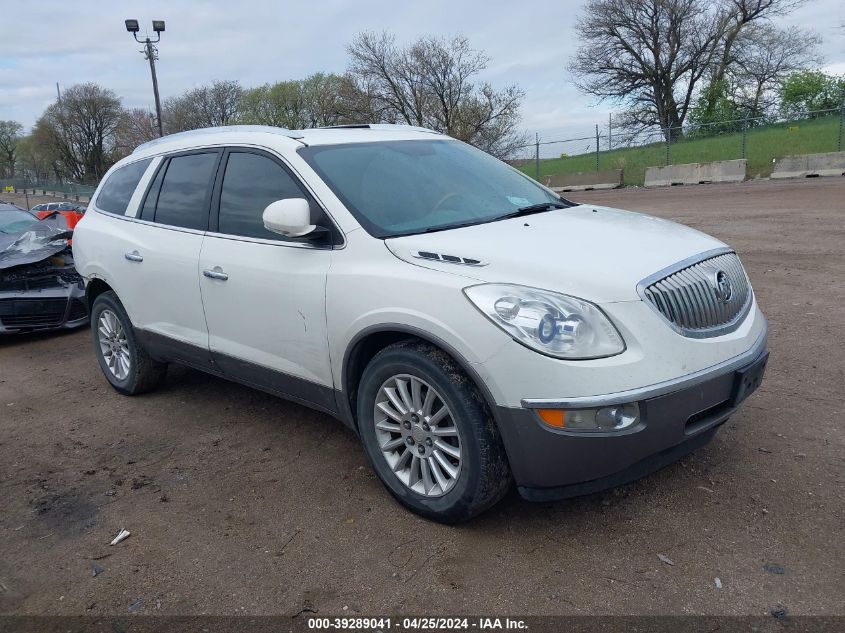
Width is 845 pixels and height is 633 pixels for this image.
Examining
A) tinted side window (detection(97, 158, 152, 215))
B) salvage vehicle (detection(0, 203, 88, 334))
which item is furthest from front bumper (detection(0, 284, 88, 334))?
tinted side window (detection(97, 158, 152, 215))

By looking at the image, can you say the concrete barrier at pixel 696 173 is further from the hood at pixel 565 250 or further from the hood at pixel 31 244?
the hood at pixel 565 250

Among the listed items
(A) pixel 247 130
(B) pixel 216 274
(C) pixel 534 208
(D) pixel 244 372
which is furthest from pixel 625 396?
(A) pixel 247 130

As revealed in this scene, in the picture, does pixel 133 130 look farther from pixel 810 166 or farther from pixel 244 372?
pixel 244 372

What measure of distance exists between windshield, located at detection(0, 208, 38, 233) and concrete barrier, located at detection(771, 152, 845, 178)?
1967 centimetres

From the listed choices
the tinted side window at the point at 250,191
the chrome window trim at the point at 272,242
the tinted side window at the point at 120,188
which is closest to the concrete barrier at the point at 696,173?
the tinted side window at the point at 120,188

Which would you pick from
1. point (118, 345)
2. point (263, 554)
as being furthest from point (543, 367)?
point (118, 345)

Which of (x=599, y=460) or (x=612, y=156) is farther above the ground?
(x=612, y=156)

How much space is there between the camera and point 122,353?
5492 mm

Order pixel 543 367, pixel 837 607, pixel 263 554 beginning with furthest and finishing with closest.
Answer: pixel 263 554, pixel 543 367, pixel 837 607

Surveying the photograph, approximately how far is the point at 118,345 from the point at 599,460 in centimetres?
400

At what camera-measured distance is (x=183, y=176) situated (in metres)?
4.75

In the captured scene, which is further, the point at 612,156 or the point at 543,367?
the point at 612,156

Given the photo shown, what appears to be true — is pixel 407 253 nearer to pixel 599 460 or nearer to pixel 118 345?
pixel 599 460

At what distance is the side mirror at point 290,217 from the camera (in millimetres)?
3521
